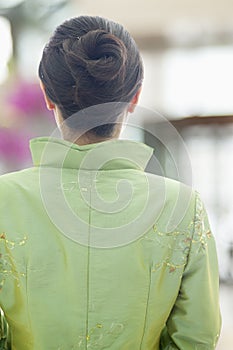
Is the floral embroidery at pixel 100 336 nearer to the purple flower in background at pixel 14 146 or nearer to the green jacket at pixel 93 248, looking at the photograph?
the green jacket at pixel 93 248

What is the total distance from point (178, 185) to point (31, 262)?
248 millimetres

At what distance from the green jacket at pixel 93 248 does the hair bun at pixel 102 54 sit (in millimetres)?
103

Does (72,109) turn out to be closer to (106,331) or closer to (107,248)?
(107,248)

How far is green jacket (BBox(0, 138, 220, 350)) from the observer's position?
0.87 metres

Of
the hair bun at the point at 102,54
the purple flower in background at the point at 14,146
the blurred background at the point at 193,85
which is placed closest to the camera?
the hair bun at the point at 102,54

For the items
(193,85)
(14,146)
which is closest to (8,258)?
(14,146)

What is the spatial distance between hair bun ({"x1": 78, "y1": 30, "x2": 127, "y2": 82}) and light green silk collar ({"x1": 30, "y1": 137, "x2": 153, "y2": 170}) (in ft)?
0.33

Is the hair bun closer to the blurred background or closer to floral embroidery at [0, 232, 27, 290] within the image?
floral embroidery at [0, 232, 27, 290]

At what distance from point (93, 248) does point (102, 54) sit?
28 centimetres

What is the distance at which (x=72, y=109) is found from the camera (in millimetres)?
883

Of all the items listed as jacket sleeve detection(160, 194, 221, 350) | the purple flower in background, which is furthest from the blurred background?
jacket sleeve detection(160, 194, 221, 350)

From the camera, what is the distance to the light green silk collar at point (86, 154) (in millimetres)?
878

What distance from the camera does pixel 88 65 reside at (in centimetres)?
85

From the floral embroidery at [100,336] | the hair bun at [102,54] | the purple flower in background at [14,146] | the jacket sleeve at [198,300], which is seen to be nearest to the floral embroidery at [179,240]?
the jacket sleeve at [198,300]
